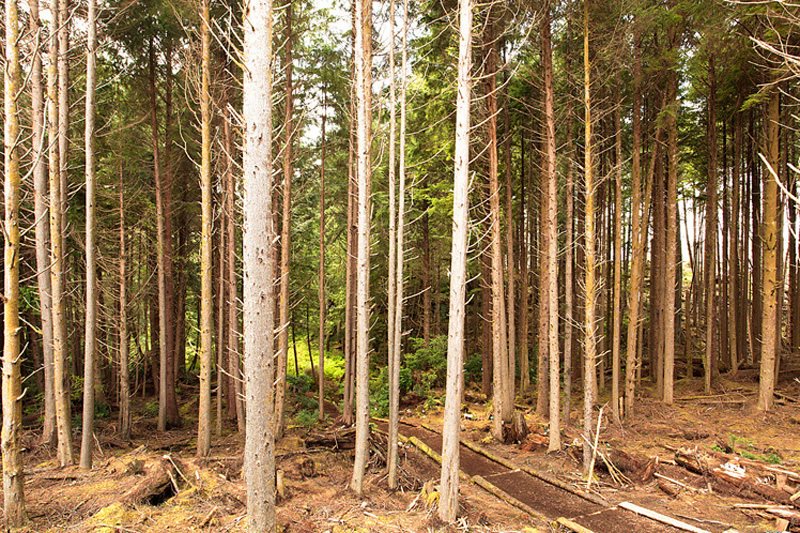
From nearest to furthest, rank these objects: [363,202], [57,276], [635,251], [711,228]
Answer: [57,276]
[363,202]
[635,251]
[711,228]

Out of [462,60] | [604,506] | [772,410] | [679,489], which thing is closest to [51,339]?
[462,60]

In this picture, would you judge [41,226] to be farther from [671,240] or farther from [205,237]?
[671,240]

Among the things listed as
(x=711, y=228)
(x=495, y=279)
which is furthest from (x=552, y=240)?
(x=711, y=228)

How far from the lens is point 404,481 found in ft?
28.5

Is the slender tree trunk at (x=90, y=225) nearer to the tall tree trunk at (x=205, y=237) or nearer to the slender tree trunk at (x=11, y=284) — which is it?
the tall tree trunk at (x=205, y=237)

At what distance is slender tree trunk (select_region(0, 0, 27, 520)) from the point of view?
523 cm

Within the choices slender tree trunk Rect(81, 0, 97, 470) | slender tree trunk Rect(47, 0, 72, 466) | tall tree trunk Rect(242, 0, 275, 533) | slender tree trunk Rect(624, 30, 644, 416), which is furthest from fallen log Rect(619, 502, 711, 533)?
slender tree trunk Rect(47, 0, 72, 466)

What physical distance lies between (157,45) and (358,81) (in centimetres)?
777

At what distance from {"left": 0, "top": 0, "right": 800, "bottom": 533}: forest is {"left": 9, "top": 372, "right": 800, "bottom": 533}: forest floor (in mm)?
64

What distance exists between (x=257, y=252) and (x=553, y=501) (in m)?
7.00

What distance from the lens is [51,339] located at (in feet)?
29.3

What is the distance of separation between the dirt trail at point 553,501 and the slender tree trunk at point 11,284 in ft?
24.5

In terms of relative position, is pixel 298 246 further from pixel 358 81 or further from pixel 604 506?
pixel 604 506

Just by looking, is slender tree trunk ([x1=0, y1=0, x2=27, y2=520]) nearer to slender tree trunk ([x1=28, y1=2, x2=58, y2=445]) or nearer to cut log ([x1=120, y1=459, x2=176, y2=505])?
cut log ([x1=120, y1=459, x2=176, y2=505])
